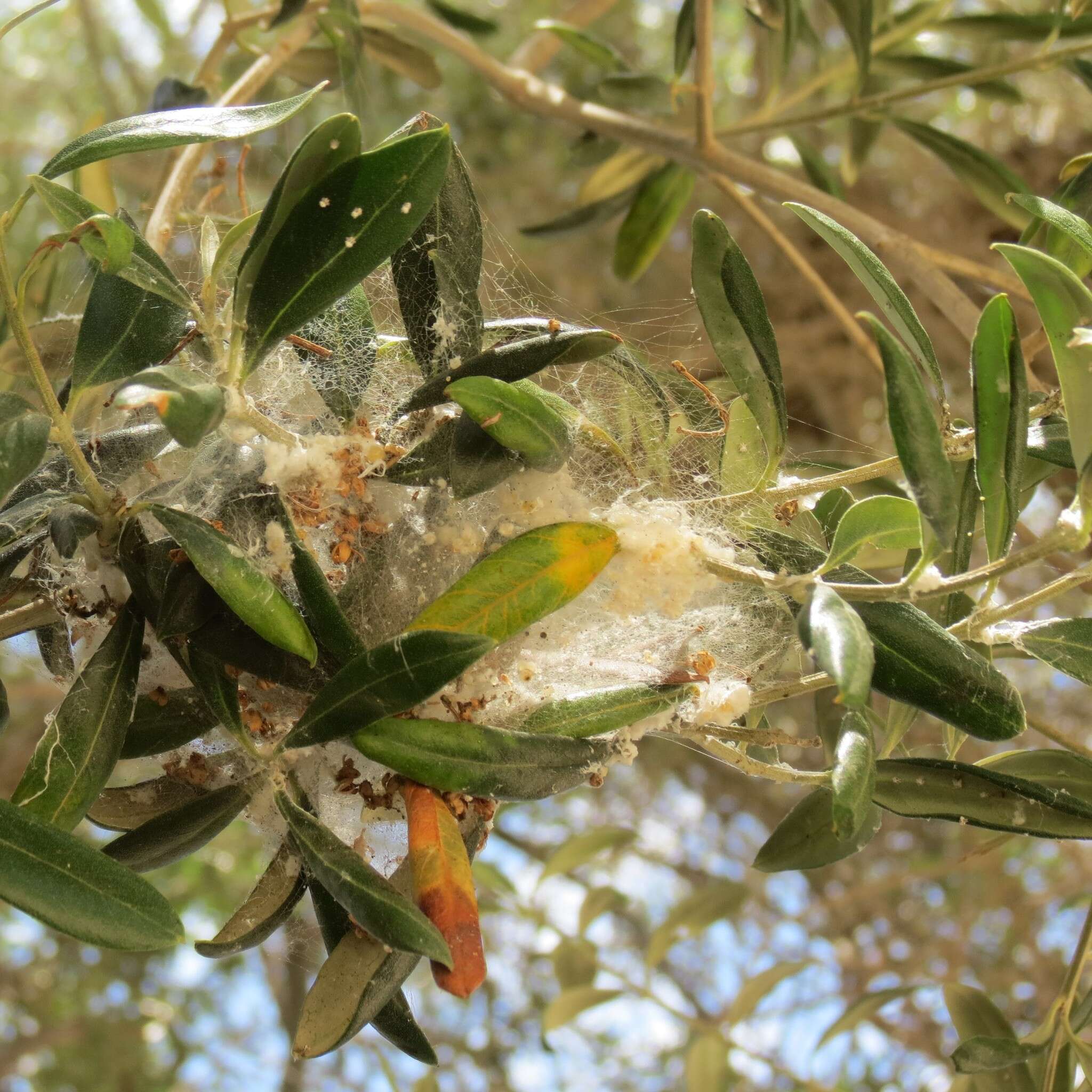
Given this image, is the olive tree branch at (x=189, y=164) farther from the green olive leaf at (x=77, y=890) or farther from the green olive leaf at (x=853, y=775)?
the green olive leaf at (x=853, y=775)

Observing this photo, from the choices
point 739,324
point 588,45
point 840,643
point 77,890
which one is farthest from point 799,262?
point 77,890

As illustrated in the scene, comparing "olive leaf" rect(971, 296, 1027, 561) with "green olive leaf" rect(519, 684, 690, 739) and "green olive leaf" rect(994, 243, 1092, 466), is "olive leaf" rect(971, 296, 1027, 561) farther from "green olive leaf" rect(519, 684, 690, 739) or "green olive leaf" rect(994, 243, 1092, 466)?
"green olive leaf" rect(519, 684, 690, 739)

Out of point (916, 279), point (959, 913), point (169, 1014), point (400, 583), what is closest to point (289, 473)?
point (400, 583)

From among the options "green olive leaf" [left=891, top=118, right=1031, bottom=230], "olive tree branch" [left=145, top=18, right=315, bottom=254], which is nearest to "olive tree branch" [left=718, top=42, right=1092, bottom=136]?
"green olive leaf" [left=891, top=118, right=1031, bottom=230]

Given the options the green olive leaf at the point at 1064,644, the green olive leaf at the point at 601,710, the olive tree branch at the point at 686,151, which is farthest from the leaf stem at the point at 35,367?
the olive tree branch at the point at 686,151

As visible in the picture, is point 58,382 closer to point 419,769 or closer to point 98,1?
point 419,769

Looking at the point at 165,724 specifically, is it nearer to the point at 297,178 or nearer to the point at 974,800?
the point at 297,178
